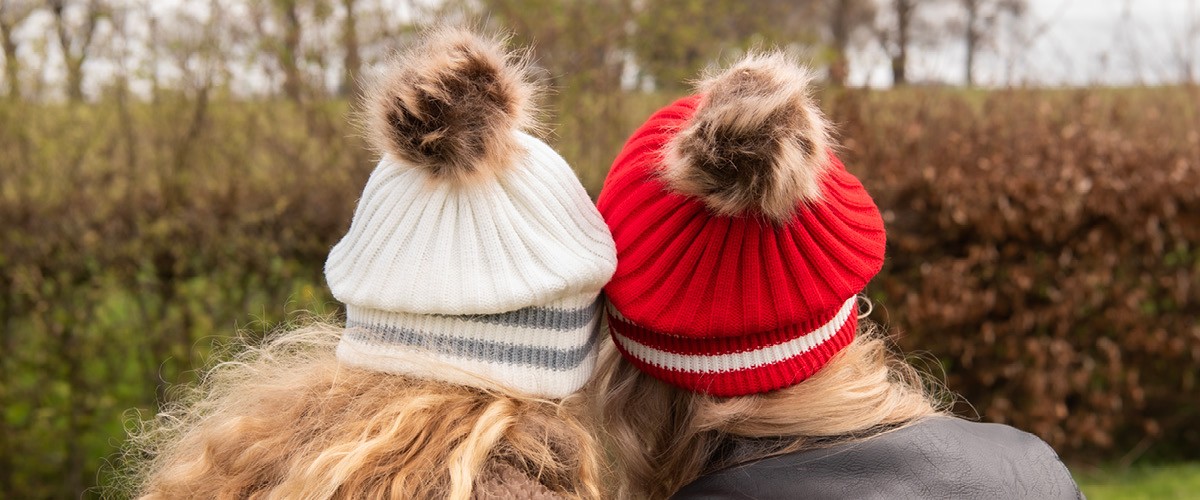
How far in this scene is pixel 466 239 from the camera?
1377 millimetres

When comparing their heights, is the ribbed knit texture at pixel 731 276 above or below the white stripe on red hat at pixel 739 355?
above

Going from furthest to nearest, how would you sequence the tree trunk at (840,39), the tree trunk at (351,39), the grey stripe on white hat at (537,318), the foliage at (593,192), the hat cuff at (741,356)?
the tree trunk at (840,39) < the tree trunk at (351,39) < the foliage at (593,192) < the hat cuff at (741,356) < the grey stripe on white hat at (537,318)

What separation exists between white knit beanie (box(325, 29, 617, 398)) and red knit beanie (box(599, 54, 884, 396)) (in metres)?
0.11

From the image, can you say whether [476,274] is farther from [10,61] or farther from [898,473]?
[10,61]

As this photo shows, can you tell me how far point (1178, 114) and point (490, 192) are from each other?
224 inches

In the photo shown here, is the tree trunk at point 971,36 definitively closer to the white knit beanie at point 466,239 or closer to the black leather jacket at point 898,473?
the black leather jacket at point 898,473

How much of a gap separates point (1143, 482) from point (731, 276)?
170 inches

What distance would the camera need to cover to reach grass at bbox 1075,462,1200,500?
4535 mm

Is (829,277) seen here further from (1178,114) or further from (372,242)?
(1178,114)

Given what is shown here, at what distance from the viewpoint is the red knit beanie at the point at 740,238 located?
4.34ft

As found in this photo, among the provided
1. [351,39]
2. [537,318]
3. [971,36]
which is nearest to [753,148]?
[537,318]

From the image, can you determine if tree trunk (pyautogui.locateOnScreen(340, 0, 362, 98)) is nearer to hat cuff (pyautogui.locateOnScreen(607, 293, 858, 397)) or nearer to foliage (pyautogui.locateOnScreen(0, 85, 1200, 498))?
foliage (pyautogui.locateOnScreen(0, 85, 1200, 498))

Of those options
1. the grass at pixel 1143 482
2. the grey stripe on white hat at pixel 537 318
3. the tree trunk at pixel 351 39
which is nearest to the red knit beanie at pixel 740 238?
the grey stripe on white hat at pixel 537 318

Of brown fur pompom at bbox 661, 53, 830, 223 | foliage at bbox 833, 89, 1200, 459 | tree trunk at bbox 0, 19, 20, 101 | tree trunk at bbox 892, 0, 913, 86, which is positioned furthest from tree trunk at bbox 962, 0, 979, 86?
tree trunk at bbox 0, 19, 20, 101
